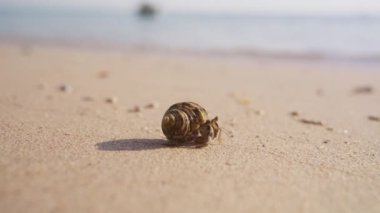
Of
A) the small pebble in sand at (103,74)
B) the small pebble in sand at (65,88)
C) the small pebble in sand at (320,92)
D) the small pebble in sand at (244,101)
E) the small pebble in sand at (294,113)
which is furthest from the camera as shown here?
the small pebble in sand at (103,74)

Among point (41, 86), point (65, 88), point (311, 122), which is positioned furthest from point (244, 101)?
point (41, 86)

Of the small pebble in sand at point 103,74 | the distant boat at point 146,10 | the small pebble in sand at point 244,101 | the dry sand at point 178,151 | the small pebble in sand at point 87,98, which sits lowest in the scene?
the dry sand at point 178,151

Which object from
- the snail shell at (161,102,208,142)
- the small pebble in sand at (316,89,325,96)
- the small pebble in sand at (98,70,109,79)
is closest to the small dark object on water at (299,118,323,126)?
the snail shell at (161,102,208,142)

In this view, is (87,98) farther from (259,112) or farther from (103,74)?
(103,74)

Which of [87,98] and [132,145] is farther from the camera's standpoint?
[87,98]

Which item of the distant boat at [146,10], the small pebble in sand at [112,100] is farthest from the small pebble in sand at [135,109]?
the distant boat at [146,10]

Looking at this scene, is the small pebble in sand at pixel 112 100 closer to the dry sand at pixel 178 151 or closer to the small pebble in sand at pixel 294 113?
the dry sand at pixel 178 151

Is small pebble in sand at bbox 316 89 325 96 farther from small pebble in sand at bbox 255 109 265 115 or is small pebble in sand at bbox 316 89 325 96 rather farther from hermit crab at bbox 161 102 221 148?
hermit crab at bbox 161 102 221 148
